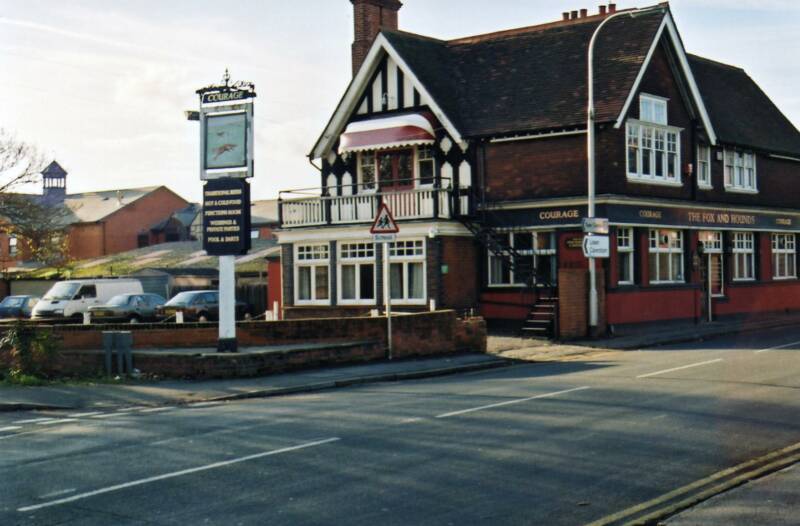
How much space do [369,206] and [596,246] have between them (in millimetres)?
9306

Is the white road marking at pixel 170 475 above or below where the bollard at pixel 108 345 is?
below

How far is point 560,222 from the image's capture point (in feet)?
104

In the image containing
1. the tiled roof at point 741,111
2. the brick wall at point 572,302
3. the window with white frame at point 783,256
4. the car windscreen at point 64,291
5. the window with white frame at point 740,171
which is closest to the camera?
the brick wall at point 572,302

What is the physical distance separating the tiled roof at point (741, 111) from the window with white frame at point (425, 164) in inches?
438

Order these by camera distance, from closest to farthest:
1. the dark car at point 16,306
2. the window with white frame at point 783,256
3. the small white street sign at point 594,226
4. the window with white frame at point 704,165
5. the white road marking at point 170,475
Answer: the white road marking at point 170,475
the small white street sign at point 594,226
the window with white frame at point 704,165
the window with white frame at point 783,256
the dark car at point 16,306

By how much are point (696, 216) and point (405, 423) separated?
24.9m

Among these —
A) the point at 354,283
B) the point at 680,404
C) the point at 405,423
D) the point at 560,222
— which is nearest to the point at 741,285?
the point at 560,222

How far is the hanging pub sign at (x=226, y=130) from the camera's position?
20.9 metres

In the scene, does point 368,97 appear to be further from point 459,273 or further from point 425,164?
point 459,273

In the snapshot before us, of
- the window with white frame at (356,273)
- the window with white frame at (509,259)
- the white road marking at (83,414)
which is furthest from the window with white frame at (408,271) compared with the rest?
the white road marking at (83,414)

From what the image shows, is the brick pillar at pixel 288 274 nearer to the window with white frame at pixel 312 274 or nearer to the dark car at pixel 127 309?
the window with white frame at pixel 312 274

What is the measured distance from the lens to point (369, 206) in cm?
3444

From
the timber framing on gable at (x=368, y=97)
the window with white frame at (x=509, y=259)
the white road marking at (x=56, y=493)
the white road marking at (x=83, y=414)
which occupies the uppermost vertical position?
the timber framing on gable at (x=368, y=97)

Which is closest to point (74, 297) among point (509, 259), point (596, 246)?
point (509, 259)
